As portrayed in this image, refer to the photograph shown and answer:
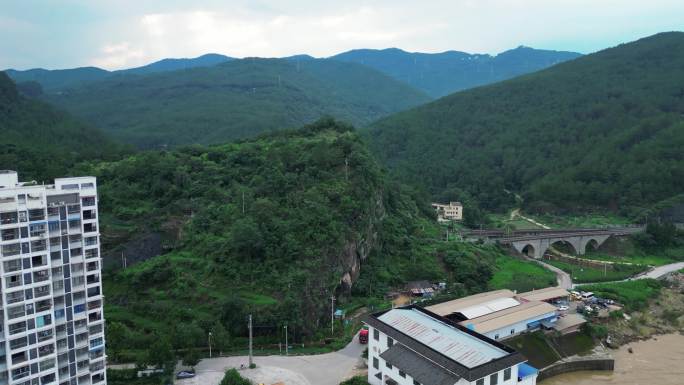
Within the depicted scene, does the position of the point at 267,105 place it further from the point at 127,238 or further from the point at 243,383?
the point at 243,383

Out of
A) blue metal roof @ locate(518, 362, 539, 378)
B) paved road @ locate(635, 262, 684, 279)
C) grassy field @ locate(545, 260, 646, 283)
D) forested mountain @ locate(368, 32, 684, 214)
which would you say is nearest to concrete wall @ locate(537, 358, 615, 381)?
blue metal roof @ locate(518, 362, 539, 378)

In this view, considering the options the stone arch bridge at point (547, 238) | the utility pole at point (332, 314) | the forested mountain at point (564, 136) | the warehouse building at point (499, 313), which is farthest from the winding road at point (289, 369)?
the forested mountain at point (564, 136)

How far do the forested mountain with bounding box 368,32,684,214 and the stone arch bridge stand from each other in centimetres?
1541

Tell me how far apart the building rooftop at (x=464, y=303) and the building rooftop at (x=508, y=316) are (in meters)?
1.61

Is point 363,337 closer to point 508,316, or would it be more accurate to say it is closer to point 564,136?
point 508,316

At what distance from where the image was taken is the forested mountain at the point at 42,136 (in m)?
55.8

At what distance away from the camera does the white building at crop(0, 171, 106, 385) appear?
2217 cm

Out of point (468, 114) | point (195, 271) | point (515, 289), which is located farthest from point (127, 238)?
point (468, 114)

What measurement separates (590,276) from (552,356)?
893 inches

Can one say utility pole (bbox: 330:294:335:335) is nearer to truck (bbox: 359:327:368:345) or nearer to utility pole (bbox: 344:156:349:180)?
truck (bbox: 359:327:368:345)

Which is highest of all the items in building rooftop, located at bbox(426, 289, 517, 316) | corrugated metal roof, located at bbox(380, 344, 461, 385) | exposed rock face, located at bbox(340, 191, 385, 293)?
exposed rock face, located at bbox(340, 191, 385, 293)

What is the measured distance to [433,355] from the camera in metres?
26.0

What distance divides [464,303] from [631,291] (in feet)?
65.2

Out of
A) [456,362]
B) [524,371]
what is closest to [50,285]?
[456,362]
